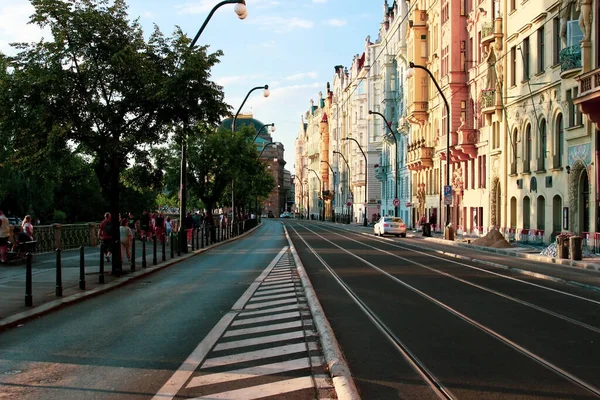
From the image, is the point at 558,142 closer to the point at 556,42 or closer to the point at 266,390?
the point at 556,42

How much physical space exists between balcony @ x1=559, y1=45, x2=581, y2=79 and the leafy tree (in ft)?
60.9

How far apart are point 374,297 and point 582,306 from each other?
3805mm

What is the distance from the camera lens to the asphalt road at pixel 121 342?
6.74m

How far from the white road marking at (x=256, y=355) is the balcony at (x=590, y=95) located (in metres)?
21.7

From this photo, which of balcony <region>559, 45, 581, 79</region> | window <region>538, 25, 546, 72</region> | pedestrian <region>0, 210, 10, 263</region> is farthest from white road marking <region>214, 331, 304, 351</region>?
window <region>538, 25, 546, 72</region>

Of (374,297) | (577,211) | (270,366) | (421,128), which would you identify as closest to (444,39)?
(421,128)

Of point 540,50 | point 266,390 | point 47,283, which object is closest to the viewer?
point 266,390

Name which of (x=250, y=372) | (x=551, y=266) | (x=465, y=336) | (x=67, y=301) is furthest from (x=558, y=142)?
(x=250, y=372)

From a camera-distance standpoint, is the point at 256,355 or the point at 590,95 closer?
the point at 256,355

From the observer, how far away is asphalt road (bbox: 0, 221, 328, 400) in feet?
22.1

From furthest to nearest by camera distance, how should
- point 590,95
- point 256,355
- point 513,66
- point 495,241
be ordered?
1. point 513,66
2. point 495,241
3. point 590,95
4. point 256,355

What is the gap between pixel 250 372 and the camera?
7.20 m

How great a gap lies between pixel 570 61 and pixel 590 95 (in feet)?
14.6

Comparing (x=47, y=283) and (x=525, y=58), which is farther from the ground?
(x=525, y=58)
